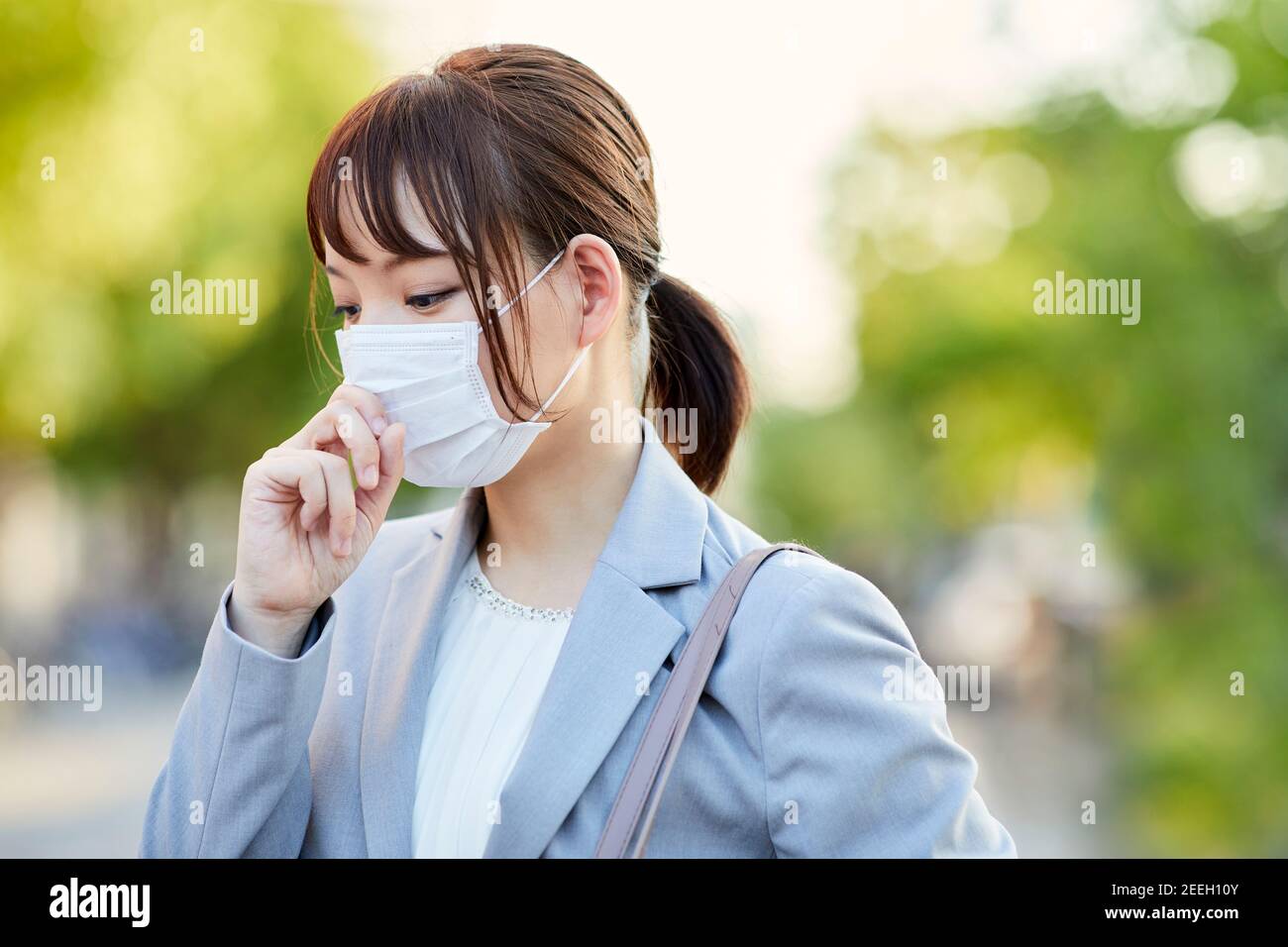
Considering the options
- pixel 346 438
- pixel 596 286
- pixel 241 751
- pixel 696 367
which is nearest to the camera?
pixel 241 751

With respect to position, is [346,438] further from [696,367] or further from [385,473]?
[696,367]

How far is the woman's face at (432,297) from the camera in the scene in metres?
2.13

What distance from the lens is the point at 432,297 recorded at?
86.2 inches

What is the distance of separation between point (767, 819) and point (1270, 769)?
9482 millimetres

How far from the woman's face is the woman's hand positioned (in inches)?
8.7

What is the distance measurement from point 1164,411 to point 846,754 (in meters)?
9.17

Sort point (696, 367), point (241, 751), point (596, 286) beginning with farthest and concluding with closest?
point (696, 367) < point (596, 286) < point (241, 751)

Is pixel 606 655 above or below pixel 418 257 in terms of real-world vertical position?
below

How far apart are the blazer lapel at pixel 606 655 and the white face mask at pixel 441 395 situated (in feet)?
0.88

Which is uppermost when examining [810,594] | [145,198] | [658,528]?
[145,198]

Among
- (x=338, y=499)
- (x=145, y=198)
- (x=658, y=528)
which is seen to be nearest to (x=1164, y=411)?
(x=145, y=198)

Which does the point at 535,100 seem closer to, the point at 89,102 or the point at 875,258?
the point at 89,102

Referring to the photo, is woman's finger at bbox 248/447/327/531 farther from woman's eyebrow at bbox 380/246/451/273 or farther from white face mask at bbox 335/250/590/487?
woman's eyebrow at bbox 380/246/451/273
